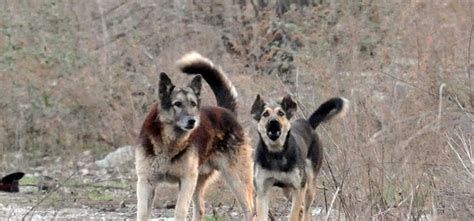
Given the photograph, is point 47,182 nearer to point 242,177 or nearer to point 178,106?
point 242,177

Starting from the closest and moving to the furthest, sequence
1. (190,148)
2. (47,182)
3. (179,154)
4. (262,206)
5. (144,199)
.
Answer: (144,199) < (179,154) < (190,148) < (262,206) < (47,182)

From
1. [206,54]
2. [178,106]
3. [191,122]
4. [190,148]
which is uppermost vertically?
[206,54]

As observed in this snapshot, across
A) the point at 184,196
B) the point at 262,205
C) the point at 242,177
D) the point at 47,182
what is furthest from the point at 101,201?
the point at 184,196

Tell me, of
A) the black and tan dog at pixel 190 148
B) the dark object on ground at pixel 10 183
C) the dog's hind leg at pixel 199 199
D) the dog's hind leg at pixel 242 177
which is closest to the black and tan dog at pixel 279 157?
the dog's hind leg at pixel 242 177

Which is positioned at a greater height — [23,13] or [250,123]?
[23,13]

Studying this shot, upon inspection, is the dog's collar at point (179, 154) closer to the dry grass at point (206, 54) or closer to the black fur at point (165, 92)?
the black fur at point (165, 92)

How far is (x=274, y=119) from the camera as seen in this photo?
1118 cm

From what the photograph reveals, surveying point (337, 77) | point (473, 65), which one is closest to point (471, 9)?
point (473, 65)

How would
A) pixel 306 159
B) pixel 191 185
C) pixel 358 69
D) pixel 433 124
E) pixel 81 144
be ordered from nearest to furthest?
pixel 191 185 → pixel 306 159 → pixel 433 124 → pixel 358 69 → pixel 81 144

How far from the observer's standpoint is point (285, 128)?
1118cm

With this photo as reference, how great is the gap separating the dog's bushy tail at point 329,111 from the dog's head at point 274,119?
0.98 m

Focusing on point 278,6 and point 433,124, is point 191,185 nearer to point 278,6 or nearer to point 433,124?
point 433,124

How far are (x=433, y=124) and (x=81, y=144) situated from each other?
25.0 feet

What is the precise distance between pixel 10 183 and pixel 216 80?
5.13 metres
